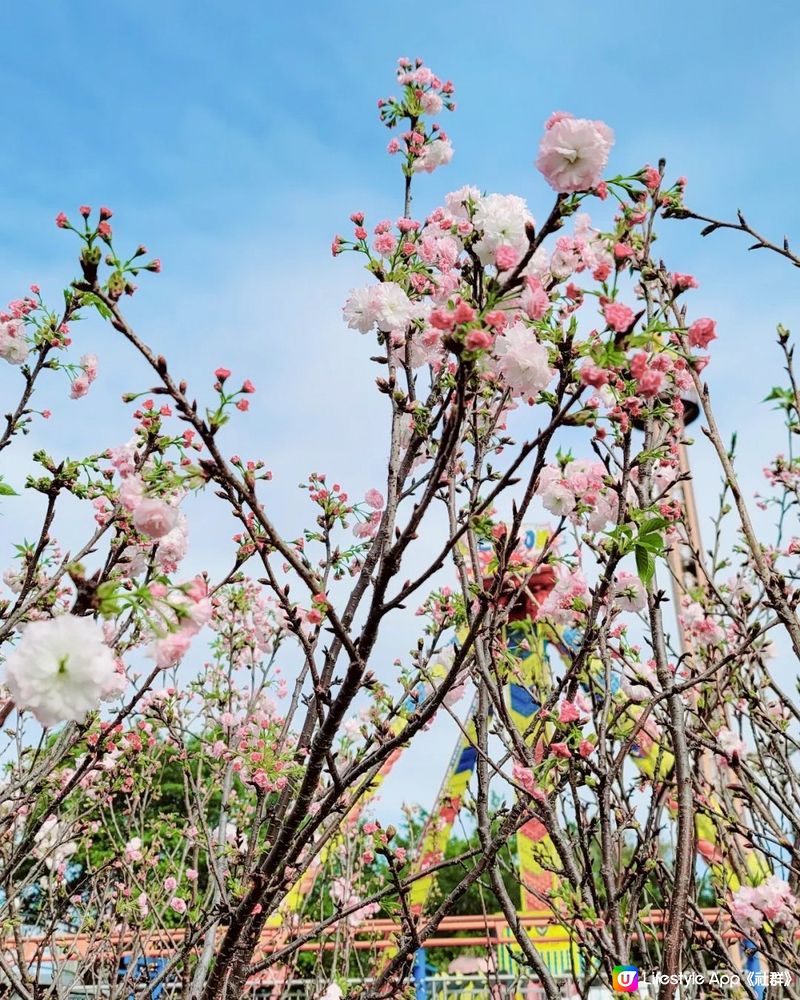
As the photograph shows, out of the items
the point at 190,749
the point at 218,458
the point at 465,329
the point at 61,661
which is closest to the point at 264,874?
the point at 61,661

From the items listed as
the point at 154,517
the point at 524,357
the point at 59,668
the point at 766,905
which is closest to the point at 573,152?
the point at 524,357

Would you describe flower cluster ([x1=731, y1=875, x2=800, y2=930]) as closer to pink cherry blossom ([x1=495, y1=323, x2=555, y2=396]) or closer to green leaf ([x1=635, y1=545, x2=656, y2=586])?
green leaf ([x1=635, y1=545, x2=656, y2=586])

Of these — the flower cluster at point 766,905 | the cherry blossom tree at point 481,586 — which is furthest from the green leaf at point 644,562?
the flower cluster at point 766,905

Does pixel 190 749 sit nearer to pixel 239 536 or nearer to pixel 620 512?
pixel 239 536

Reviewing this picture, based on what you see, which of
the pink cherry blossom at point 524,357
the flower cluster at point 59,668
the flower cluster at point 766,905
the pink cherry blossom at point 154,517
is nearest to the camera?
the flower cluster at point 59,668

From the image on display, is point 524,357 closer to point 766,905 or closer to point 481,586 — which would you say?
point 481,586

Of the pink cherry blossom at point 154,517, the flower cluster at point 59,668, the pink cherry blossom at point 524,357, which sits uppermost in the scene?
the pink cherry blossom at point 524,357

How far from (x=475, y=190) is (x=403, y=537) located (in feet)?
3.63

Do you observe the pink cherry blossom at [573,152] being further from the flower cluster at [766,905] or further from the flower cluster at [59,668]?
the flower cluster at [766,905]

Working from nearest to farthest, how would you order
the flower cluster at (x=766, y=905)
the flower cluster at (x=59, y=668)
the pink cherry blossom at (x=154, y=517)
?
the flower cluster at (x=59, y=668)
the pink cherry blossom at (x=154, y=517)
the flower cluster at (x=766, y=905)

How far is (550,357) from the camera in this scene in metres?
1.99

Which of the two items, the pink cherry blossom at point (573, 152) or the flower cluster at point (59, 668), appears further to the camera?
the pink cherry blossom at point (573, 152)

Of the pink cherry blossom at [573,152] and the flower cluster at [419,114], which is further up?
the flower cluster at [419,114]

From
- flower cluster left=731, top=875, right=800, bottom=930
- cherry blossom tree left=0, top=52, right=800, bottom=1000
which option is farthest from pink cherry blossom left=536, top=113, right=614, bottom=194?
flower cluster left=731, top=875, right=800, bottom=930
